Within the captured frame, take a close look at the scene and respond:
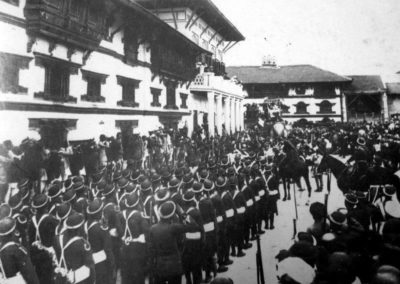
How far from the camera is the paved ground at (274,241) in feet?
20.0

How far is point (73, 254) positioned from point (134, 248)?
46.5 inches

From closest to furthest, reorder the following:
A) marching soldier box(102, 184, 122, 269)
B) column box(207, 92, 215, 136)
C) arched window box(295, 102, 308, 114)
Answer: marching soldier box(102, 184, 122, 269), column box(207, 92, 215, 136), arched window box(295, 102, 308, 114)

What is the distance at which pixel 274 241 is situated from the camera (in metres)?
7.64

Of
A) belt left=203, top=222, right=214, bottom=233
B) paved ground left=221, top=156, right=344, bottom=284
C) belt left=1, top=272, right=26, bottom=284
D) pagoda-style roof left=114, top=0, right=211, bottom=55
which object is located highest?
pagoda-style roof left=114, top=0, right=211, bottom=55

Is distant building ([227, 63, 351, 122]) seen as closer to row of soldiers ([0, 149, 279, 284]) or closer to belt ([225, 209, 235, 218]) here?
belt ([225, 209, 235, 218])

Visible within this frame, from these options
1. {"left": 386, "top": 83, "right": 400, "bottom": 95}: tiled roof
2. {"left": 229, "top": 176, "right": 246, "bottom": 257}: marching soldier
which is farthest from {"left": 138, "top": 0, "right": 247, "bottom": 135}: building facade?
{"left": 229, "top": 176, "right": 246, "bottom": 257}: marching soldier

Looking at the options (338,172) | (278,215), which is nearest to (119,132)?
(278,215)

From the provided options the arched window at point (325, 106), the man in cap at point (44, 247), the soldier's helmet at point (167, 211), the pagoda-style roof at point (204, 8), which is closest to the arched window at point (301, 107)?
the arched window at point (325, 106)

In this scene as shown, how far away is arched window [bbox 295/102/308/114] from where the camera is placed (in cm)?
4266

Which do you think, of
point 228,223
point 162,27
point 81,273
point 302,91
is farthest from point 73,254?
point 302,91

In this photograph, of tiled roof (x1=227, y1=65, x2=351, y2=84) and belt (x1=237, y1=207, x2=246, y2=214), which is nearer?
belt (x1=237, y1=207, x2=246, y2=214)

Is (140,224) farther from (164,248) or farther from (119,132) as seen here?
(119,132)

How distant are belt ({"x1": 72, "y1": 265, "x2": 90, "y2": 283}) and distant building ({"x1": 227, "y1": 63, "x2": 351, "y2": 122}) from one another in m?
38.5

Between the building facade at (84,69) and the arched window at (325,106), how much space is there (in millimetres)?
27348
